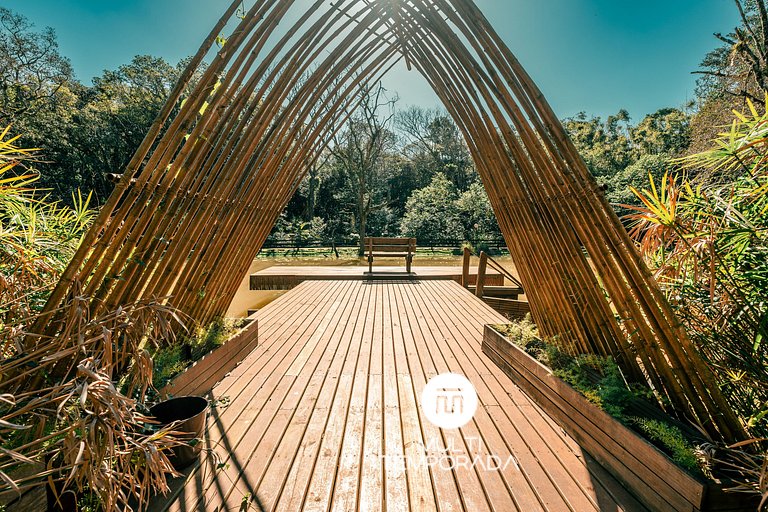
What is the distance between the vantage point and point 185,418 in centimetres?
186

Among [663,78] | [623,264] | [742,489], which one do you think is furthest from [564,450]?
[663,78]

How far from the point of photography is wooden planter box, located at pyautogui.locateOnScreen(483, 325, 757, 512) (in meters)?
1.29

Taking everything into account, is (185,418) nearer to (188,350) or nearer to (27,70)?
(188,350)

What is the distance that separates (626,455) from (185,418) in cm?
227

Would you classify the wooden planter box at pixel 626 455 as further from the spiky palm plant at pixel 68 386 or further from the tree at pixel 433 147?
the tree at pixel 433 147

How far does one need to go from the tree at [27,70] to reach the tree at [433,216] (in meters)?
17.2

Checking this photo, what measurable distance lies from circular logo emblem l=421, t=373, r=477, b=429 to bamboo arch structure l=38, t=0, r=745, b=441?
81 cm

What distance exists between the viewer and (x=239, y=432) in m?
2.07

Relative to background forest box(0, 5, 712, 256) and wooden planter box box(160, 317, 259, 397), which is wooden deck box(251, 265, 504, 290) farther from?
background forest box(0, 5, 712, 256)

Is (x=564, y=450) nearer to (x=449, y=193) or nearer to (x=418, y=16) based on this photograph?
(x=418, y=16)

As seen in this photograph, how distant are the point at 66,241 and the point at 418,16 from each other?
9.61ft

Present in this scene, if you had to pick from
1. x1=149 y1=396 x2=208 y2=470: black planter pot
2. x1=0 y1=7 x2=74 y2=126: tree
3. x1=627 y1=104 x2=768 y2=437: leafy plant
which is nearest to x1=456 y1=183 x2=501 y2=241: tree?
x1=627 y1=104 x2=768 y2=437: leafy plant

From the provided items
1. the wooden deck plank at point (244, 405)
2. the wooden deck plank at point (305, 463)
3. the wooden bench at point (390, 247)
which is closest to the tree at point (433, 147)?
the wooden bench at point (390, 247)

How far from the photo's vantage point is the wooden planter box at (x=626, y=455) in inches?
50.9
